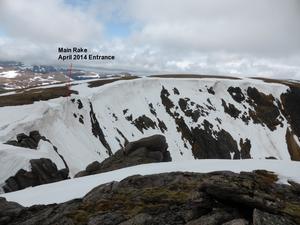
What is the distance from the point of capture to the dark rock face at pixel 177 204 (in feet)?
50.7

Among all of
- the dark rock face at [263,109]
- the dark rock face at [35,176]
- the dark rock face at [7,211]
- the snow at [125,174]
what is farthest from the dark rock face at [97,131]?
the dark rock face at [263,109]

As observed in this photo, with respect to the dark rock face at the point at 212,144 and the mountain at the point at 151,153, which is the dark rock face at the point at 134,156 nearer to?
the mountain at the point at 151,153

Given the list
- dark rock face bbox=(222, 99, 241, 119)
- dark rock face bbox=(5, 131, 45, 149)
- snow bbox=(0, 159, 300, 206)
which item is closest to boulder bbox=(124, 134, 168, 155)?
dark rock face bbox=(5, 131, 45, 149)

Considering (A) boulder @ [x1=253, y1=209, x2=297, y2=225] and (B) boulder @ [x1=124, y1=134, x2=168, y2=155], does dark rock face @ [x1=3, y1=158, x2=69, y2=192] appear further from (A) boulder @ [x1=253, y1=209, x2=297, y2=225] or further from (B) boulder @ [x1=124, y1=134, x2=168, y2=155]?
(A) boulder @ [x1=253, y1=209, x2=297, y2=225]

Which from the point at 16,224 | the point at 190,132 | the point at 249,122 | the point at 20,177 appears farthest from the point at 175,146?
the point at 16,224

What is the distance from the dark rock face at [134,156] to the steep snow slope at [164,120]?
7.79 m

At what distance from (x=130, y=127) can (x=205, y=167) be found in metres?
65.6

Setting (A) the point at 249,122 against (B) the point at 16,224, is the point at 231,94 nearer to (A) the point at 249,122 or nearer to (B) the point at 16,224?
(A) the point at 249,122

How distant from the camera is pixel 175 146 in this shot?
3866 inches

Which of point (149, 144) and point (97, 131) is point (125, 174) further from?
point (97, 131)

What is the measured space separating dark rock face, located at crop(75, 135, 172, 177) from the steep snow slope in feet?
25.5

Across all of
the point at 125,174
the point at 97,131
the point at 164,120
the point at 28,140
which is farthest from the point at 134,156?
the point at 164,120

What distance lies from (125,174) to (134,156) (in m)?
18.0

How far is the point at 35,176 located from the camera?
4328cm
